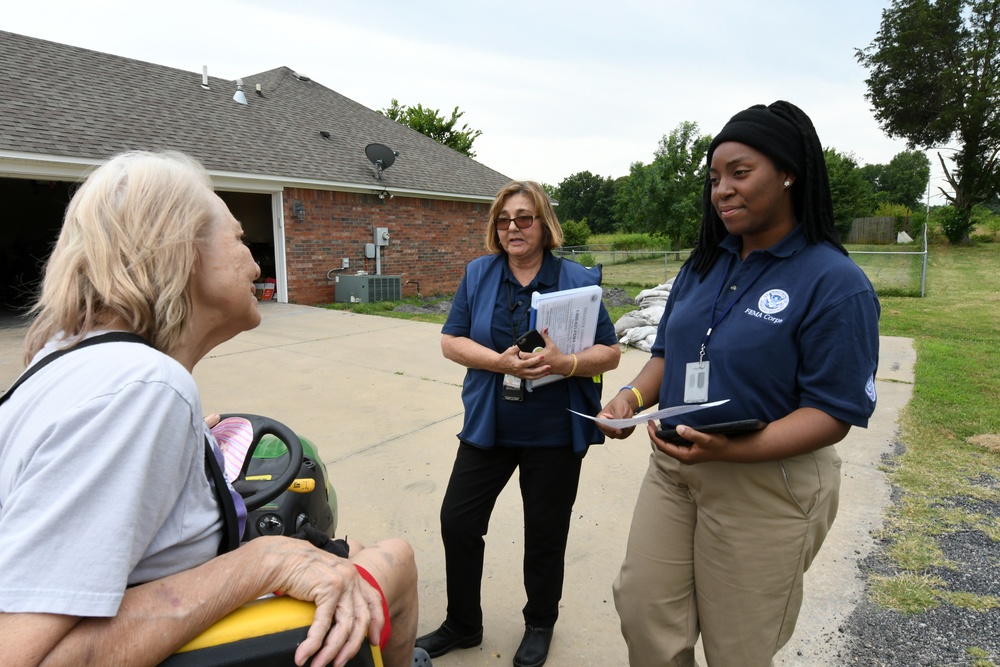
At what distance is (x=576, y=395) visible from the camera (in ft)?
8.11

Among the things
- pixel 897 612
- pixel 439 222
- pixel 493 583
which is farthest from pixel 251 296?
pixel 439 222

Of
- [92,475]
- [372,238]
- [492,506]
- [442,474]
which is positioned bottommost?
[442,474]

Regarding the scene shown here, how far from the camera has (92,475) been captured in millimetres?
959

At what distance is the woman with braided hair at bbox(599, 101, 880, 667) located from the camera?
160 centimetres

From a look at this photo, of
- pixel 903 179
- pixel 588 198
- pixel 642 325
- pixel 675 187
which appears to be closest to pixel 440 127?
pixel 675 187

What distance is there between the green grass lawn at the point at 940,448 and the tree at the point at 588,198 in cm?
5889

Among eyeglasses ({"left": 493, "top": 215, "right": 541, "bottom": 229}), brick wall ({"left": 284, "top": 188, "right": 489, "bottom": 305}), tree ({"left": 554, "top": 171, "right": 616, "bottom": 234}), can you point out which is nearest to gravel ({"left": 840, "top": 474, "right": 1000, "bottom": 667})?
eyeglasses ({"left": 493, "top": 215, "right": 541, "bottom": 229})

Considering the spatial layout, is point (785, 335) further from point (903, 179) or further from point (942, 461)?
point (903, 179)

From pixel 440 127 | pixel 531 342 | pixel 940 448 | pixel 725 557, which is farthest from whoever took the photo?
pixel 440 127

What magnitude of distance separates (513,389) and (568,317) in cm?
36

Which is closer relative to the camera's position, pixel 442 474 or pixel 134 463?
pixel 134 463

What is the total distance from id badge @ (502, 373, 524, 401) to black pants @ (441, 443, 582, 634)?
0.21 meters

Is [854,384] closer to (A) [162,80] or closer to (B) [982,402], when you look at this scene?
(B) [982,402]

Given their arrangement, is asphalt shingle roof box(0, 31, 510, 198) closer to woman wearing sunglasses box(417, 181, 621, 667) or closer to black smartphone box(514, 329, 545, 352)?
woman wearing sunglasses box(417, 181, 621, 667)
